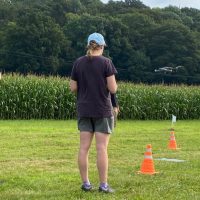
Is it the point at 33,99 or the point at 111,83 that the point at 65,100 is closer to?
the point at 33,99

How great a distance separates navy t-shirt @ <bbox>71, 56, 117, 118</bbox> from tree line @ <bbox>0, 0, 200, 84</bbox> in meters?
61.9

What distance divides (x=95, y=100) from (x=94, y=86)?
0.17 metres

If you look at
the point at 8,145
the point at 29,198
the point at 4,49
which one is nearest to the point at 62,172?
the point at 29,198

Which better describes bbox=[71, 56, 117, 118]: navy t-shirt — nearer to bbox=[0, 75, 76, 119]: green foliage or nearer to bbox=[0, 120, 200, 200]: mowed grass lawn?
bbox=[0, 120, 200, 200]: mowed grass lawn

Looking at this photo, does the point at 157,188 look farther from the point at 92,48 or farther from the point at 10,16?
the point at 10,16

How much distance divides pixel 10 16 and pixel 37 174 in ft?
271

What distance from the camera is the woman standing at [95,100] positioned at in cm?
653

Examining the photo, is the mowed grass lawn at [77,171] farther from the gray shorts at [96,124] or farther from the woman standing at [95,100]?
the gray shorts at [96,124]

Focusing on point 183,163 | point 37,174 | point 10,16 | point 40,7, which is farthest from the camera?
point 40,7

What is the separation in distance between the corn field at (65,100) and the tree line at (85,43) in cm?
4009

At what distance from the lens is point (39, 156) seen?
10086 mm

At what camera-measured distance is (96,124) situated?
6.60 meters

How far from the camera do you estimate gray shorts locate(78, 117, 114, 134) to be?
656cm

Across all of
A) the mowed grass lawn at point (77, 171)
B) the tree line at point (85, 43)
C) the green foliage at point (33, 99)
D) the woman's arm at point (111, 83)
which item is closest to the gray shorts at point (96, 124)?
the woman's arm at point (111, 83)
